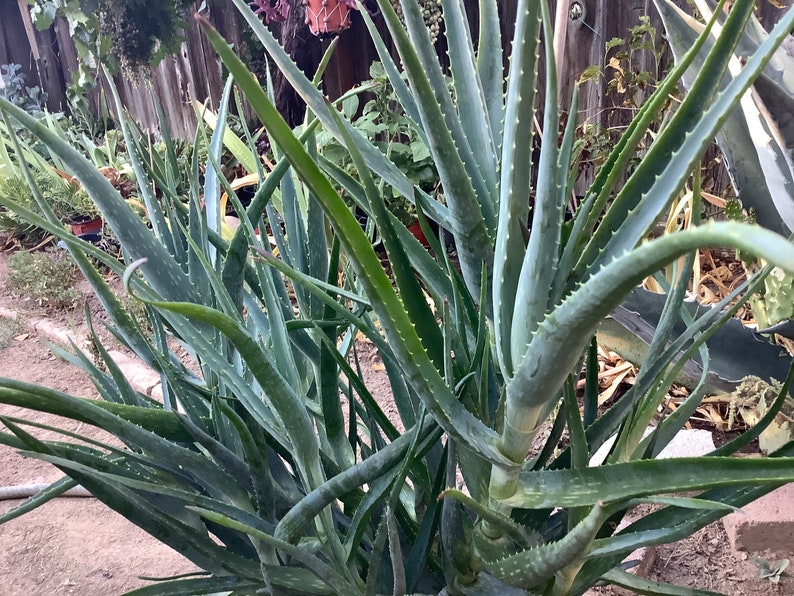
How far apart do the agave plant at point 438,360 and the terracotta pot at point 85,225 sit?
2813 mm

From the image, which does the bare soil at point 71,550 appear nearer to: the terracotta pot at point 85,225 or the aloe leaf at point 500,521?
the aloe leaf at point 500,521

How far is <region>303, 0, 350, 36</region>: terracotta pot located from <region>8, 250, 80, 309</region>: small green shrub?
1597 mm

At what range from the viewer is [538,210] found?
0.36 m

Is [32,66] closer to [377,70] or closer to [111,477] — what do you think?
[377,70]

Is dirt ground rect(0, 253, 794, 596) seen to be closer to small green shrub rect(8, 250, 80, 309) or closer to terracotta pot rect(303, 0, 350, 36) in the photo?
small green shrub rect(8, 250, 80, 309)

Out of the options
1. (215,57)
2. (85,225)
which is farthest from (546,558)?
(215,57)

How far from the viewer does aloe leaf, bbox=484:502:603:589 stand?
0.38 m

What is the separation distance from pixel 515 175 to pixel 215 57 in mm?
3808

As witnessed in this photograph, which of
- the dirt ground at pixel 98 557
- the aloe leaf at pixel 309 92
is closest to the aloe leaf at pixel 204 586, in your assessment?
Result: the aloe leaf at pixel 309 92

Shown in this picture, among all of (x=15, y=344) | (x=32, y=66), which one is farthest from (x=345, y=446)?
(x=32, y=66)

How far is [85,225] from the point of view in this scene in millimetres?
3137

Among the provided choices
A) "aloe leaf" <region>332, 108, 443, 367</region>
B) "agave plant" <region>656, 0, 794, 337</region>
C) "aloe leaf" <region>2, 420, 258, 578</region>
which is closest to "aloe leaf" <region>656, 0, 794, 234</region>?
"agave plant" <region>656, 0, 794, 337</region>

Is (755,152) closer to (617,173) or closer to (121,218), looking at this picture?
(617,173)

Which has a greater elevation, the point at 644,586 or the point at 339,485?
the point at 339,485
